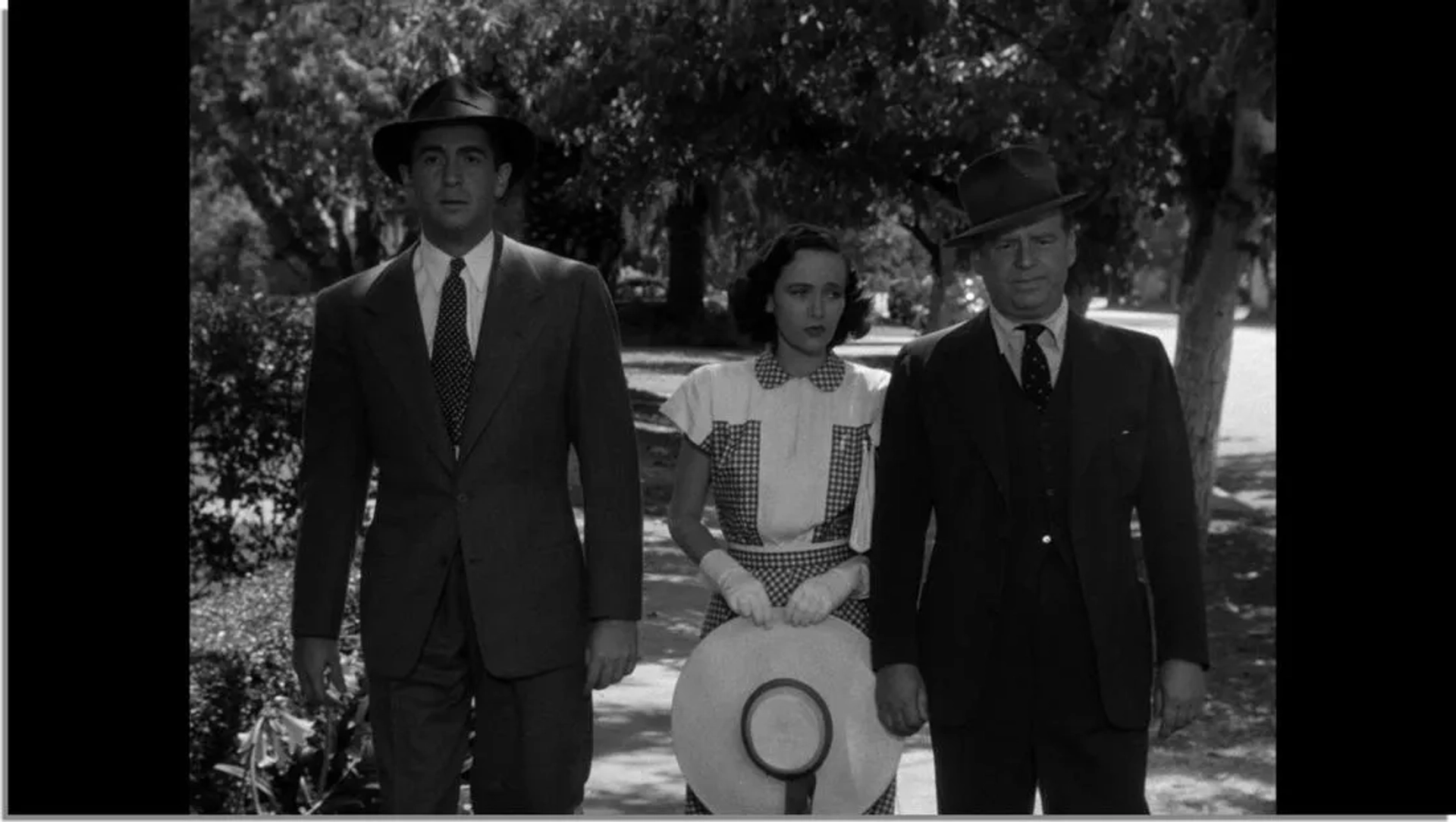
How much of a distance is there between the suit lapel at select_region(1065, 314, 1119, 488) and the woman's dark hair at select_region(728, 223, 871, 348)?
70cm

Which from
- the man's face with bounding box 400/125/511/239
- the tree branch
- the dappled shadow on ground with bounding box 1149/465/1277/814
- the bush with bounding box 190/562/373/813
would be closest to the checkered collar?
Result: the man's face with bounding box 400/125/511/239

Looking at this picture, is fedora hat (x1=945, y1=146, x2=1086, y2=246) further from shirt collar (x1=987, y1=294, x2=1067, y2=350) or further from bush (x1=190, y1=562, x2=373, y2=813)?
bush (x1=190, y1=562, x2=373, y2=813)

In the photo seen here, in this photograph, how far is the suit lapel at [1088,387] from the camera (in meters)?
4.63

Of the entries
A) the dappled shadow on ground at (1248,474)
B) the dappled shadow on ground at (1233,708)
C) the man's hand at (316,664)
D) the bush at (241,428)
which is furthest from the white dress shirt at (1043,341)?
the dappled shadow on ground at (1248,474)

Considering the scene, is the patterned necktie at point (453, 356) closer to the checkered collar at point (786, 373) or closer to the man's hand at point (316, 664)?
the man's hand at point (316, 664)

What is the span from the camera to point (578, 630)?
16.3ft

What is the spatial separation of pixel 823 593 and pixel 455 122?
1393 mm

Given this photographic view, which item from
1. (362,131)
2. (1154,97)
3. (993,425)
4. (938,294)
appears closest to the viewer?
(993,425)

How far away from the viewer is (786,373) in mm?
5309

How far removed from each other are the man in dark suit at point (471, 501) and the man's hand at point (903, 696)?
60 centimetres
